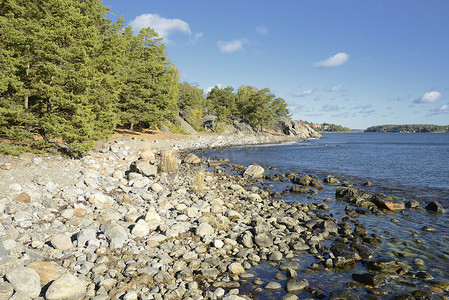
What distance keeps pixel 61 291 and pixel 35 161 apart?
435 inches

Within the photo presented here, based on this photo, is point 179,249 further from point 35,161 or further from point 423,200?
point 423,200

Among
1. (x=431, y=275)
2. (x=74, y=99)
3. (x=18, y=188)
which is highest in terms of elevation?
(x=74, y=99)

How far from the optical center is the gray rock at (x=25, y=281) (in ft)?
17.0

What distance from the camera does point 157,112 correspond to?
3738 centimetres

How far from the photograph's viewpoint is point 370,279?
262 inches

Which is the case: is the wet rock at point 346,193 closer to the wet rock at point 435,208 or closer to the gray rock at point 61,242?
the wet rock at point 435,208

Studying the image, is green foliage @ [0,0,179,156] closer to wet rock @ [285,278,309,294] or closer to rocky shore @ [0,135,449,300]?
rocky shore @ [0,135,449,300]

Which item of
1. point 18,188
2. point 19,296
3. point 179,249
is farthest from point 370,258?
point 18,188

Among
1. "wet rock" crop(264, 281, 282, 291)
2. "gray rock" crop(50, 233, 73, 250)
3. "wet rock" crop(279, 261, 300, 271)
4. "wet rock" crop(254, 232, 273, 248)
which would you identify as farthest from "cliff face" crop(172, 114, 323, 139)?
"wet rock" crop(264, 281, 282, 291)

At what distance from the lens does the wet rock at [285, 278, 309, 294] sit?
20.6 feet

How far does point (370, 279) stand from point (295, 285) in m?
2.02

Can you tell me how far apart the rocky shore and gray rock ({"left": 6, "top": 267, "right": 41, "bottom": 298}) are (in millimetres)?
19

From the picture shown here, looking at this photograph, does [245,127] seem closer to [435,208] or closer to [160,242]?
[435,208]

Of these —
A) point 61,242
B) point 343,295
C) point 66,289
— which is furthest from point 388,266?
point 61,242
